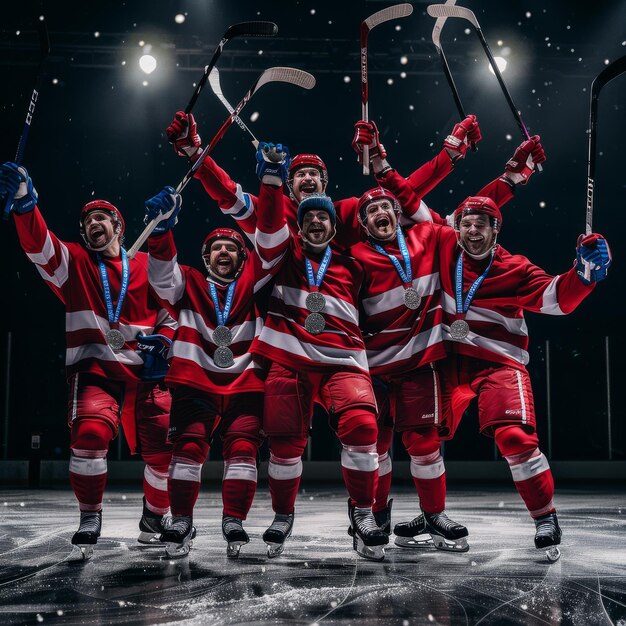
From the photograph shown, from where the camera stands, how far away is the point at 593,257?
307 cm

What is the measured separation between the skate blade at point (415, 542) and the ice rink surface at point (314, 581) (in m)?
0.04

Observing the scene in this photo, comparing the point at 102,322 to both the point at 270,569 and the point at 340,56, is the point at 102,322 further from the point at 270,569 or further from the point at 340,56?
the point at 340,56

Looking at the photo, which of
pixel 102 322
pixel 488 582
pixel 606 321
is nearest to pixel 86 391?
pixel 102 322

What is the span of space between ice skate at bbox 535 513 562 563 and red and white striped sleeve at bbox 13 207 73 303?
218cm

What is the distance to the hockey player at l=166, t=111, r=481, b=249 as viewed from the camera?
3.65 meters

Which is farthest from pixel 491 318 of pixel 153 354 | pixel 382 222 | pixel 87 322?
pixel 87 322

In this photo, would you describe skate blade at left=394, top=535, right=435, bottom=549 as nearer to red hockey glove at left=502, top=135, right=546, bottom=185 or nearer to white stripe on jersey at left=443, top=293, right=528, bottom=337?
white stripe on jersey at left=443, top=293, right=528, bottom=337

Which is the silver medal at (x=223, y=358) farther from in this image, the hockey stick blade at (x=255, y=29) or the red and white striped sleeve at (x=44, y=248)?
the hockey stick blade at (x=255, y=29)

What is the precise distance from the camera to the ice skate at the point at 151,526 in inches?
143

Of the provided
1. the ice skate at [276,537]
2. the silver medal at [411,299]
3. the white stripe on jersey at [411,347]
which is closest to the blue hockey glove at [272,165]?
the silver medal at [411,299]

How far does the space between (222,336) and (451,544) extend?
4.21ft

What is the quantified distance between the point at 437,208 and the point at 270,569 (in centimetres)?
733

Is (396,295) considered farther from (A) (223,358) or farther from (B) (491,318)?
(A) (223,358)

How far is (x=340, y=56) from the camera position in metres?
8.48
